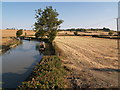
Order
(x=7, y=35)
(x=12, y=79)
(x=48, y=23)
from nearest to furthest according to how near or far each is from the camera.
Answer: (x=12, y=79), (x=48, y=23), (x=7, y=35)

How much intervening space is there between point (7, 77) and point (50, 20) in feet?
57.5

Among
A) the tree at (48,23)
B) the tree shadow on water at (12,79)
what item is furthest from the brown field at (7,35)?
the tree shadow on water at (12,79)

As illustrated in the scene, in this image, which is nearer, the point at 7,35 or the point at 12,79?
the point at 12,79

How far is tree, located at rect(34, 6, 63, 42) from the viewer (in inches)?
1041

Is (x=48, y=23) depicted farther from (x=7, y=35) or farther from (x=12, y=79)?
(x=7, y=35)

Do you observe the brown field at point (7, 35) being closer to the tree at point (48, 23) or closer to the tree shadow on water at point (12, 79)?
the tree at point (48, 23)

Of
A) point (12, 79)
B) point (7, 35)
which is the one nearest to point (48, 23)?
point (12, 79)

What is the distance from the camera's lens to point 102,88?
7332 millimetres

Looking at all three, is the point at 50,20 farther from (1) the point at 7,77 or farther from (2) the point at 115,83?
(2) the point at 115,83

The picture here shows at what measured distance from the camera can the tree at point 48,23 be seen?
1041 inches

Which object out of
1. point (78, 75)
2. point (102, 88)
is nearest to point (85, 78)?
point (78, 75)

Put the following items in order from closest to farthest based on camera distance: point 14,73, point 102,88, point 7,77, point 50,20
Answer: point 102,88 → point 7,77 → point 14,73 → point 50,20

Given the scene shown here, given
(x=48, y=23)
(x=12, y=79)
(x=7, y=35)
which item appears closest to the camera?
(x=12, y=79)

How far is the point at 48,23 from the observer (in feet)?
87.0
